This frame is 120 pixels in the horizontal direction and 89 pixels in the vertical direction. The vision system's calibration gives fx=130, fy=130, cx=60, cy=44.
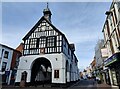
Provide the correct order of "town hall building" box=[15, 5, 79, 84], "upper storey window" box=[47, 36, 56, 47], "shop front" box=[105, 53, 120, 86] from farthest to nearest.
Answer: "upper storey window" box=[47, 36, 56, 47] < "town hall building" box=[15, 5, 79, 84] < "shop front" box=[105, 53, 120, 86]

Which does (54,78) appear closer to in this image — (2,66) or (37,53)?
(37,53)

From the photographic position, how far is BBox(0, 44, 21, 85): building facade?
23.5 metres

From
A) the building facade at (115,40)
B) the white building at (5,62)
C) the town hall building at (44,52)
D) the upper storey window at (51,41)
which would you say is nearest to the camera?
the building facade at (115,40)

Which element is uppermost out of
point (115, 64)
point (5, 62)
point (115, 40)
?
point (115, 40)

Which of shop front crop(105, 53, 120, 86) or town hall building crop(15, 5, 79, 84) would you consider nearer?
shop front crop(105, 53, 120, 86)

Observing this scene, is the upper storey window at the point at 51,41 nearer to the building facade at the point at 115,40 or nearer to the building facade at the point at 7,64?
the building facade at the point at 115,40

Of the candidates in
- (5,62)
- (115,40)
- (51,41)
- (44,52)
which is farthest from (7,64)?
(115,40)

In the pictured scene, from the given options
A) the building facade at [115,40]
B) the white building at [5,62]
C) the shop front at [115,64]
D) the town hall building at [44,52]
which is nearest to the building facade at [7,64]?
the white building at [5,62]

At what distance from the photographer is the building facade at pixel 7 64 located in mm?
23522

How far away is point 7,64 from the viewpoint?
2459 cm

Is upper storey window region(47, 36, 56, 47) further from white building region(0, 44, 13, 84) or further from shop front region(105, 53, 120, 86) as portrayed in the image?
white building region(0, 44, 13, 84)

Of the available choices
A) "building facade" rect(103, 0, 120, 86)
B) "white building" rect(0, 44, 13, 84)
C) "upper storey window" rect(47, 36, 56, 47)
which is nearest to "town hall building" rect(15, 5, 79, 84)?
"upper storey window" rect(47, 36, 56, 47)

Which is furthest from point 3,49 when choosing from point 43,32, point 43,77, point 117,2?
point 117,2

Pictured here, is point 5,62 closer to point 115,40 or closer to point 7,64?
point 7,64
